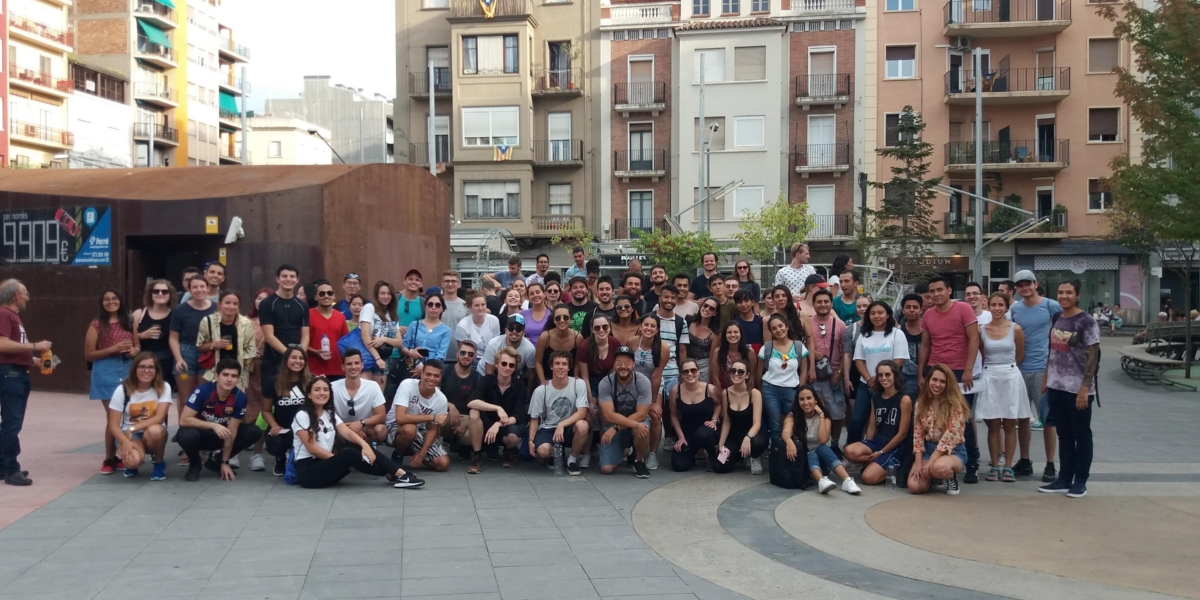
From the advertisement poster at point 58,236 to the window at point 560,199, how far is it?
1129 inches

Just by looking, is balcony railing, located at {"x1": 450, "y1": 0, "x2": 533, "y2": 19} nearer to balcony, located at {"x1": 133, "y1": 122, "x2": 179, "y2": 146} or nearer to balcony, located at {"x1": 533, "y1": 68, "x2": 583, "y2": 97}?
balcony, located at {"x1": 533, "y1": 68, "x2": 583, "y2": 97}

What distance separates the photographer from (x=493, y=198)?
42.1m

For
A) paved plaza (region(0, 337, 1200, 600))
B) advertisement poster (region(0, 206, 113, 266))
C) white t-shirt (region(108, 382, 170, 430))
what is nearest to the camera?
paved plaza (region(0, 337, 1200, 600))

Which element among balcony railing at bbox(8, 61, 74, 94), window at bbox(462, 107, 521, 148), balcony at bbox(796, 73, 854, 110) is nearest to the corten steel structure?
window at bbox(462, 107, 521, 148)

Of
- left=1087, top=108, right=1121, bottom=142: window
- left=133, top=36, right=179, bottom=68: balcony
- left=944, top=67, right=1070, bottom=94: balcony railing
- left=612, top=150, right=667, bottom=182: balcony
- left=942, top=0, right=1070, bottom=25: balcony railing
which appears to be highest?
left=133, top=36, right=179, bottom=68: balcony

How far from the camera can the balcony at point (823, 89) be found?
4050 cm

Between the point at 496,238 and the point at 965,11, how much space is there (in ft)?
75.6

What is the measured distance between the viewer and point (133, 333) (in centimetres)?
940

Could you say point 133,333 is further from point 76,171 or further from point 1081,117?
point 1081,117

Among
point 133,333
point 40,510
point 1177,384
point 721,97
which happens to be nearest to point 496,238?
point 721,97

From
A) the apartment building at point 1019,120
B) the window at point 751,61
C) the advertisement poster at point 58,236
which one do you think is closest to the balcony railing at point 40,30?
the window at point 751,61

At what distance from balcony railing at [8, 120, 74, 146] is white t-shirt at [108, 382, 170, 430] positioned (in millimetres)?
48243

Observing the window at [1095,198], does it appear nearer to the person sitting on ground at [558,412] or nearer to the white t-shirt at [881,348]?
the white t-shirt at [881,348]

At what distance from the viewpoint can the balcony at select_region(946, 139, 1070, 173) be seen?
132 feet
